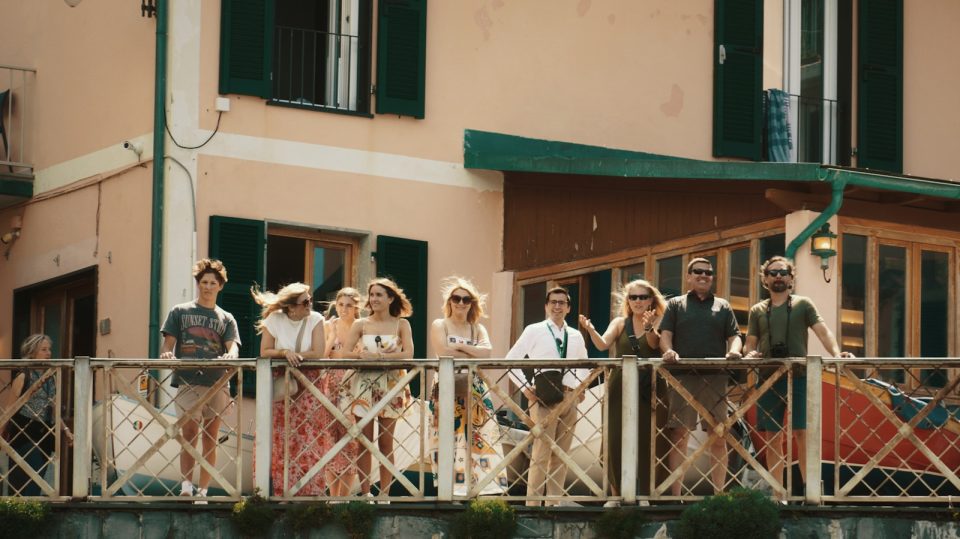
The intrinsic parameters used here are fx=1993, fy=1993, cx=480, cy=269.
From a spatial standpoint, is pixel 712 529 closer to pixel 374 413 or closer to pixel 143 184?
pixel 374 413

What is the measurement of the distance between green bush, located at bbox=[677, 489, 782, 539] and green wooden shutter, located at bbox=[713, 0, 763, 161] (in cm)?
638

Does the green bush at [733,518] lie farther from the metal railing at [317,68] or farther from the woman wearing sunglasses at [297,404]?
the metal railing at [317,68]

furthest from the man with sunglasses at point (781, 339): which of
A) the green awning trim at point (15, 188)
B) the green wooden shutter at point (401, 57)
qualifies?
the green awning trim at point (15, 188)

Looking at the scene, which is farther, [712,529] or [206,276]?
[206,276]

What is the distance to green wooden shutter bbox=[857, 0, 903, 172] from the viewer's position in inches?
754

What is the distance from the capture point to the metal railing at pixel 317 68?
56.4ft

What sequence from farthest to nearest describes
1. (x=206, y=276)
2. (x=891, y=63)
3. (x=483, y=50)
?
(x=891, y=63) → (x=483, y=50) → (x=206, y=276)

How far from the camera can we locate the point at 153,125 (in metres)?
16.6

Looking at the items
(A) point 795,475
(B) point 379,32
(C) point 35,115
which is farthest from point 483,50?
(A) point 795,475

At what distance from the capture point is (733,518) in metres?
12.6

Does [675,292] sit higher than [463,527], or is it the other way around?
[675,292]

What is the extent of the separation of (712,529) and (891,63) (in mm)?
8002

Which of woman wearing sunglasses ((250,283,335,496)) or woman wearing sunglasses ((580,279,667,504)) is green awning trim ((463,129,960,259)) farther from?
woman wearing sunglasses ((250,283,335,496))

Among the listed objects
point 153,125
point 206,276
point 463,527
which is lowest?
point 463,527
